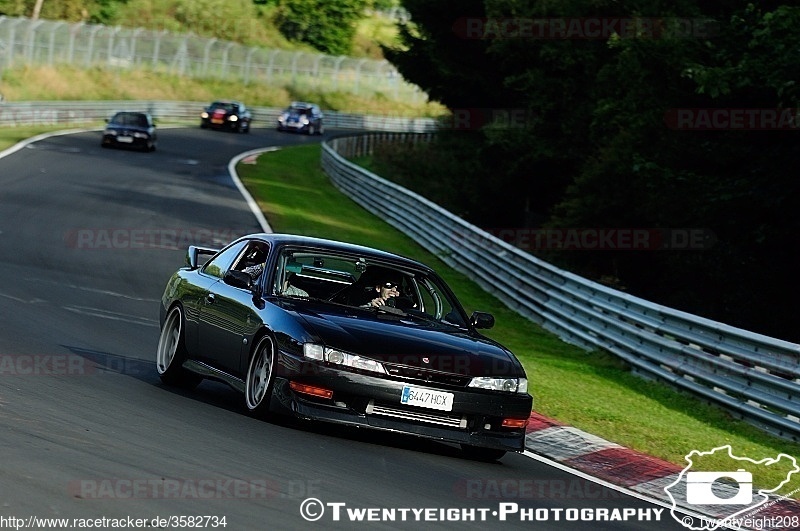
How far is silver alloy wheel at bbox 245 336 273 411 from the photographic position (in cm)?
1004

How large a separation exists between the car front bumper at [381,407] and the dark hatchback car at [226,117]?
60.4 metres

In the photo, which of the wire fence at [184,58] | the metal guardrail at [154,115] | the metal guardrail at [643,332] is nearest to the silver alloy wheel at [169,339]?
the metal guardrail at [643,332]

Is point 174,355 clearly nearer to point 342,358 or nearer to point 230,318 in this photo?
point 230,318

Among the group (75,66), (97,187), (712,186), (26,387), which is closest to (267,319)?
(26,387)

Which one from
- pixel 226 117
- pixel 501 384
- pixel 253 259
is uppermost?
pixel 253 259

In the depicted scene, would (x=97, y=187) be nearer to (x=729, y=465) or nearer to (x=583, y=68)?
(x=583, y=68)

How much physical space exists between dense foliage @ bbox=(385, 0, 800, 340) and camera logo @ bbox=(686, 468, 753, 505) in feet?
43.4

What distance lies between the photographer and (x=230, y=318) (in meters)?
11.0

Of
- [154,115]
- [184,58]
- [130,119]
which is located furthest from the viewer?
[184,58]

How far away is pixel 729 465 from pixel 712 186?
16.0 meters

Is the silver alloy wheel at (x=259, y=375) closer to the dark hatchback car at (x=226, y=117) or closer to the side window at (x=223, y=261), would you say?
the side window at (x=223, y=261)

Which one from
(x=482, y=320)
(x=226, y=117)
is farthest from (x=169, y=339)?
(x=226, y=117)

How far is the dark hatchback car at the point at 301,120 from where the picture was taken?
2990 inches

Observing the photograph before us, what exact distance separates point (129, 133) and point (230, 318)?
39.7 meters
